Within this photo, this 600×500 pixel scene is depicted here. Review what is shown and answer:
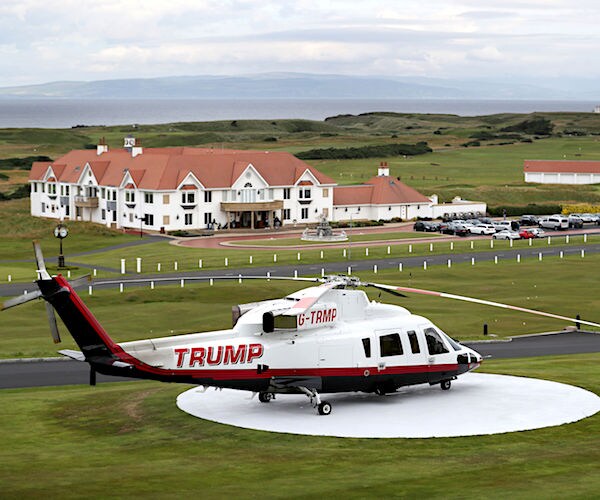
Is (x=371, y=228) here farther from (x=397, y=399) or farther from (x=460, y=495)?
(x=460, y=495)

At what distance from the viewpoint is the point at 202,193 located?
114312 millimetres

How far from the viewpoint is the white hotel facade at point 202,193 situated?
11362 cm

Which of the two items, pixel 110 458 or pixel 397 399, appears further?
pixel 397 399

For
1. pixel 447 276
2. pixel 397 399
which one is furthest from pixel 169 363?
pixel 447 276

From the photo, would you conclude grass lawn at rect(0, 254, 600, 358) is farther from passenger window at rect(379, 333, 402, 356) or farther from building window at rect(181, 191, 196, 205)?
building window at rect(181, 191, 196, 205)

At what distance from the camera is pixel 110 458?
26094mm

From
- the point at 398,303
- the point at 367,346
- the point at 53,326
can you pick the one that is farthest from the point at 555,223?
the point at 53,326

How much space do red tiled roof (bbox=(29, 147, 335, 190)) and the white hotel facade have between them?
0.10 metres

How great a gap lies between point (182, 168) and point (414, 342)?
85.3m

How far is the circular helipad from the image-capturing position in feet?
96.0

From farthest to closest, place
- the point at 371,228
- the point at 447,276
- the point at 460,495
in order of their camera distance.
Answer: the point at 371,228 → the point at 447,276 → the point at 460,495

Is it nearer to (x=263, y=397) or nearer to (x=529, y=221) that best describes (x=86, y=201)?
(x=529, y=221)

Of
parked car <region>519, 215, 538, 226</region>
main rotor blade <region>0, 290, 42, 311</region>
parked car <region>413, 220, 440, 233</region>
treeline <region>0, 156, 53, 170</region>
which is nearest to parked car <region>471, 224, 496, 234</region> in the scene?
parked car <region>413, 220, 440, 233</region>

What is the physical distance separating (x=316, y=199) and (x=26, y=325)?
70.9 meters
